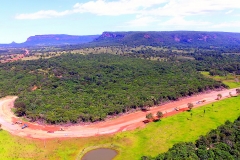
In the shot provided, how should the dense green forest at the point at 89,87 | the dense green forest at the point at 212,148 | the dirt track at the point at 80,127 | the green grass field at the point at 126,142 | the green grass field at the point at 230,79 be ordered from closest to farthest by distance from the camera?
1. the dense green forest at the point at 212,148
2. the green grass field at the point at 126,142
3. the dirt track at the point at 80,127
4. the dense green forest at the point at 89,87
5. the green grass field at the point at 230,79

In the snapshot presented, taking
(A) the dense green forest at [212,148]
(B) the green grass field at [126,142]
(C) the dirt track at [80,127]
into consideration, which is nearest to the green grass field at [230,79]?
(C) the dirt track at [80,127]

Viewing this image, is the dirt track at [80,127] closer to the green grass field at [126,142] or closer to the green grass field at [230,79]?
the green grass field at [126,142]

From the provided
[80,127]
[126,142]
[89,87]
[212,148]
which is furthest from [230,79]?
[80,127]

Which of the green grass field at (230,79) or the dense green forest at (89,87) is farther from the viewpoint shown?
the green grass field at (230,79)

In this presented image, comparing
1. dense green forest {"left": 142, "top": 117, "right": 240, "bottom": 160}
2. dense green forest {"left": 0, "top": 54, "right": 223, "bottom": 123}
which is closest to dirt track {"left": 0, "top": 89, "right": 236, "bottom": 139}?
dense green forest {"left": 0, "top": 54, "right": 223, "bottom": 123}

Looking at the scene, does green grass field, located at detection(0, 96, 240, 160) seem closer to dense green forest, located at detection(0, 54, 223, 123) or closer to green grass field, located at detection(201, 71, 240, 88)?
dense green forest, located at detection(0, 54, 223, 123)

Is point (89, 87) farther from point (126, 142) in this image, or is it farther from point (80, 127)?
point (126, 142)
